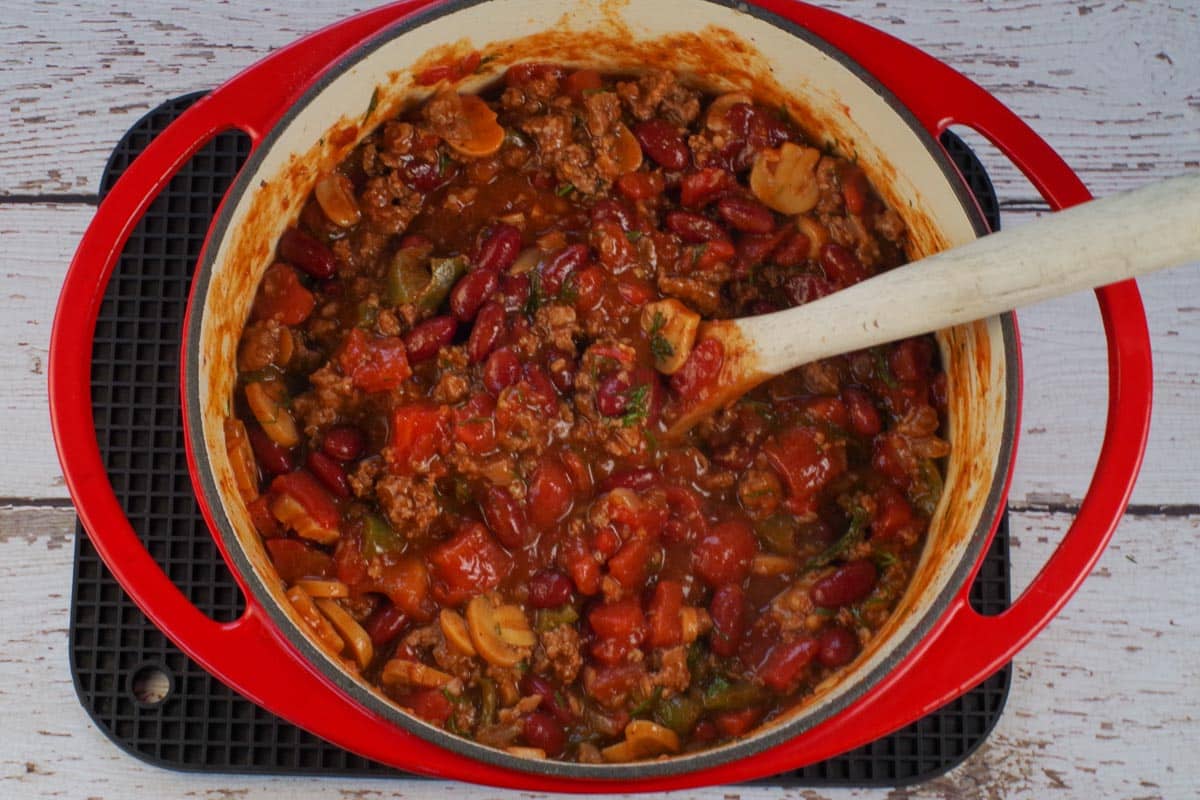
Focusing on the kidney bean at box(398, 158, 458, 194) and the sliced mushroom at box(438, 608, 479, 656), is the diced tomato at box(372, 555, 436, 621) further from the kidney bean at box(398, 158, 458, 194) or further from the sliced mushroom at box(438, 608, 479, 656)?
the kidney bean at box(398, 158, 458, 194)

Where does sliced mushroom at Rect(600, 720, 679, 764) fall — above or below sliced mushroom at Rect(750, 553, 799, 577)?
below

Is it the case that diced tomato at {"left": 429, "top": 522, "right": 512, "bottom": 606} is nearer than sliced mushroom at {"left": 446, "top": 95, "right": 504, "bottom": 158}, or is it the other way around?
diced tomato at {"left": 429, "top": 522, "right": 512, "bottom": 606}

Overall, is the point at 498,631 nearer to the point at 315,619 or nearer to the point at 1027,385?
the point at 315,619

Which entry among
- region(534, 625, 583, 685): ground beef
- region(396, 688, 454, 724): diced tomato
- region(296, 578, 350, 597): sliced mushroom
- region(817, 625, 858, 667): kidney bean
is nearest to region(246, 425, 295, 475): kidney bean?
region(296, 578, 350, 597): sliced mushroom

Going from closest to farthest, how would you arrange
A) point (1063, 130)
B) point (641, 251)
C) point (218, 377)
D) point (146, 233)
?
point (218, 377), point (641, 251), point (146, 233), point (1063, 130)

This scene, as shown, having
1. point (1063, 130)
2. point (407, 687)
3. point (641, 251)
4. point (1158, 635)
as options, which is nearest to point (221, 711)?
point (407, 687)

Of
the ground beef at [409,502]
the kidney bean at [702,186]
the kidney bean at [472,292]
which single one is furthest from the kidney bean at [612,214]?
the ground beef at [409,502]

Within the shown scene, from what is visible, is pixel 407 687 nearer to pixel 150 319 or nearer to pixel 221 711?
pixel 221 711

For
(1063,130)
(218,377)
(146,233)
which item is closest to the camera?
(218,377)
